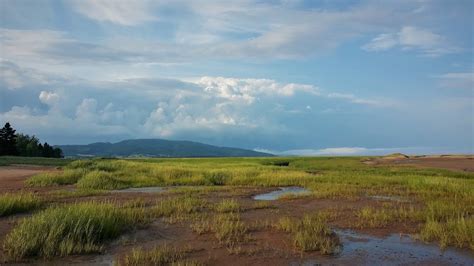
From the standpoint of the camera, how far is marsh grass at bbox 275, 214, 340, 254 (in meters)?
12.4

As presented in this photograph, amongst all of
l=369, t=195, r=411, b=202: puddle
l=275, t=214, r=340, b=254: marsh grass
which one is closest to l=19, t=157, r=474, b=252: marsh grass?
l=369, t=195, r=411, b=202: puddle

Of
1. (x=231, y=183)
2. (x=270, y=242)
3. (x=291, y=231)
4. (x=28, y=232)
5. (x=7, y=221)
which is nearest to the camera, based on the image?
(x=28, y=232)

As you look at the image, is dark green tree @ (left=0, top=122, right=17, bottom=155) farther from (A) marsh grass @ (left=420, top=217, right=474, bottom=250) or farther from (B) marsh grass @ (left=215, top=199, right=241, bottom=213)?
(A) marsh grass @ (left=420, top=217, right=474, bottom=250)

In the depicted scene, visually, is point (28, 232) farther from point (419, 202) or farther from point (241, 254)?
point (419, 202)

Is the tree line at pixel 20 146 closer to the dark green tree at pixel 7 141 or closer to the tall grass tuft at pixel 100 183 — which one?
the dark green tree at pixel 7 141

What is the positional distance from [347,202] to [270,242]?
10643 millimetres

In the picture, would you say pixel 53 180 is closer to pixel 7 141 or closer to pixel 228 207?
pixel 228 207

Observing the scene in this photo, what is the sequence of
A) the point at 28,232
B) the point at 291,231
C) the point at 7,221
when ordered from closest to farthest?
the point at 28,232
the point at 291,231
the point at 7,221

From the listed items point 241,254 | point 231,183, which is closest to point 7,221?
point 241,254

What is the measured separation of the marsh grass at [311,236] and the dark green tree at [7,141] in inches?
3231

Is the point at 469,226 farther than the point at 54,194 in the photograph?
No

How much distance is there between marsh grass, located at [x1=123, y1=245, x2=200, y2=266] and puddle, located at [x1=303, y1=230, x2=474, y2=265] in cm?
316

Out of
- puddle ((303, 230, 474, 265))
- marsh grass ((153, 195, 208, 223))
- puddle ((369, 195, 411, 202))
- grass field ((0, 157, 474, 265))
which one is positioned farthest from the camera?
puddle ((369, 195, 411, 202))

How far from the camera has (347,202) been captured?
22953 mm
